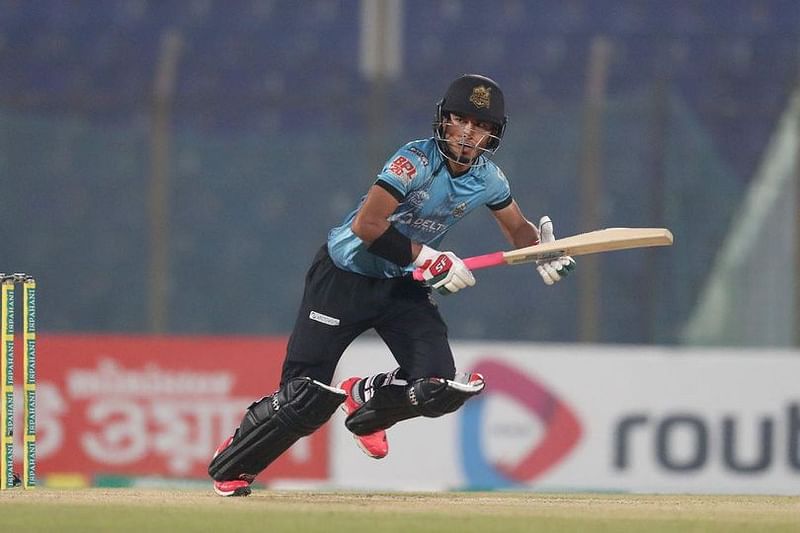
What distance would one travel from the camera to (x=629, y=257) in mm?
9695

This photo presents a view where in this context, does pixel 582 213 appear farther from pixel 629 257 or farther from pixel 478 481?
pixel 478 481

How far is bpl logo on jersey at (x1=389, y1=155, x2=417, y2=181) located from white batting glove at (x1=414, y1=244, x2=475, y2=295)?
27cm

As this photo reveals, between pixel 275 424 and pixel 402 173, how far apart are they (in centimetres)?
103

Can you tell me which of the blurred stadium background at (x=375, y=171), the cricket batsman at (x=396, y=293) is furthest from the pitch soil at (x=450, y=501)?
the blurred stadium background at (x=375, y=171)

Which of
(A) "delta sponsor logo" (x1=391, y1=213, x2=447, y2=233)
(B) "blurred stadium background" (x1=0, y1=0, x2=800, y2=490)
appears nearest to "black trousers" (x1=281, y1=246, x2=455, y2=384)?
(A) "delta sponsor logo" (x1=391, y1=213, x2=447, y2=233)

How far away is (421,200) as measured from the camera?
592 cm

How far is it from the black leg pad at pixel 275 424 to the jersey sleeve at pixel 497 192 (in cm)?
90

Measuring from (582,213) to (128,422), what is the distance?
2.84m

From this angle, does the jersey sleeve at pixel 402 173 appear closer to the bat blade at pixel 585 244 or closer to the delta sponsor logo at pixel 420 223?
the delta sponsor logo at pixel 420 223

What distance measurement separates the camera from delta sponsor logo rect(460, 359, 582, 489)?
903cm

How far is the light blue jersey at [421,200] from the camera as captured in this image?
5.82m

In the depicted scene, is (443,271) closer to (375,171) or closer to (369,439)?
(369,439)

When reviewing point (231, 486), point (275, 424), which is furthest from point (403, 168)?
point (231, 486)

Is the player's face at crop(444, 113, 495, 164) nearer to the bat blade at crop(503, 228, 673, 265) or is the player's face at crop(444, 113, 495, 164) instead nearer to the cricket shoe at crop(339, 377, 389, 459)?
the bat blade at crop(503, 228, 673, 265)
